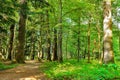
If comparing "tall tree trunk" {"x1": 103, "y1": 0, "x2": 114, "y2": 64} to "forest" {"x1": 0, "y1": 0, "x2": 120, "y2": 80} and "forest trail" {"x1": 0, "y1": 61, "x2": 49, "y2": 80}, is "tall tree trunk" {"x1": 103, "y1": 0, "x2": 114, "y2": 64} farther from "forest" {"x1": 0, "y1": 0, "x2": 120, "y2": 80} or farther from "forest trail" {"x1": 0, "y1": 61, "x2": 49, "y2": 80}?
"forest trail" {"x1": 0, "y1": 61, "x2": 49, "y2": 80}

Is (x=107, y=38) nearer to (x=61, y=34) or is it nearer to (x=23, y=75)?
(x=23, y=75)

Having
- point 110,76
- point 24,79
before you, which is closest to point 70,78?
point 110,76

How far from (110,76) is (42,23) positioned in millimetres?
19416

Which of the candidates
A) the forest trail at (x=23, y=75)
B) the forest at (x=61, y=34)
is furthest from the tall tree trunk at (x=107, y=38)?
the forest trail at (x=23, y=75)

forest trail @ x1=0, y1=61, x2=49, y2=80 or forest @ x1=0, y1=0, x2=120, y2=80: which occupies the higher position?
forest @ x1=0, y1=0, x2=120, y2=80

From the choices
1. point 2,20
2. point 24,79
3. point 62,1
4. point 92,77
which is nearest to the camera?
point 92,77

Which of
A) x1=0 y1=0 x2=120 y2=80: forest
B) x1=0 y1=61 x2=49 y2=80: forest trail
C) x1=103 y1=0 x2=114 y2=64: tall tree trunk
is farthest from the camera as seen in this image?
x1=0 y1=61 x2=49 y2=80: forest trail

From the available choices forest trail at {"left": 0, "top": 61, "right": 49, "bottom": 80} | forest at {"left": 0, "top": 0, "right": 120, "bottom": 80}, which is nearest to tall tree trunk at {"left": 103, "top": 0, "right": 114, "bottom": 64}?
forest at {"left": 0, "top": 0, "right": 120, "bottom": 80}

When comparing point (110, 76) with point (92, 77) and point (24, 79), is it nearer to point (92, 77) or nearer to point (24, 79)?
point (92, 77)

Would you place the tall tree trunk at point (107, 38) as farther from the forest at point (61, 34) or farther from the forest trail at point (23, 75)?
the forest trail at point (23, 75)

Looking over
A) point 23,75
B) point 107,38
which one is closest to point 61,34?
point 23,75

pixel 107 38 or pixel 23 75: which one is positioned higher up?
pixel 107 38

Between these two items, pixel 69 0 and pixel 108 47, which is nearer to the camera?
pixel 108 47

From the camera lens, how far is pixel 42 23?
2611 cm
